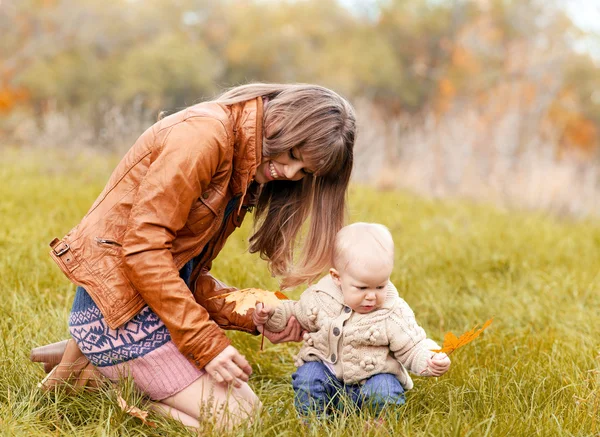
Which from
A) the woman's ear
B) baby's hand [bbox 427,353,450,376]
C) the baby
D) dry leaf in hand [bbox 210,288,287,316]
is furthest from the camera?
dry leaf in hand [bbox 210,288,287,316]

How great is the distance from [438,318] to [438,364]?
1585 millimetres

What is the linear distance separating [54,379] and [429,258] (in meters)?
2.76

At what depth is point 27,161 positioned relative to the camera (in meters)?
7.14

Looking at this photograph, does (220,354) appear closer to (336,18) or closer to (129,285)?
(129,285)

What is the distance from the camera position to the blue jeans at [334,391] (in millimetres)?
2295

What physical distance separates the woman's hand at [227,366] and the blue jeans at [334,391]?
0.83ft

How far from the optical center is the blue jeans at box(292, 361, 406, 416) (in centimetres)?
229

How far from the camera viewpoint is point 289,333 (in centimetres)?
250

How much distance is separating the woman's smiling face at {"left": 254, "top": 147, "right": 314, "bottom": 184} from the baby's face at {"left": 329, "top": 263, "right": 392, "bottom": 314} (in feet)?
1.30

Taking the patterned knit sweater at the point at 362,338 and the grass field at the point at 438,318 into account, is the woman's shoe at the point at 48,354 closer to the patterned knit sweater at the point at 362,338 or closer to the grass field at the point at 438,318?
the grass field at the point at 438,318

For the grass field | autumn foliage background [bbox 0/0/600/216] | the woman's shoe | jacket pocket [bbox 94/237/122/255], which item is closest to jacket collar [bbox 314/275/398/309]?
the grass field

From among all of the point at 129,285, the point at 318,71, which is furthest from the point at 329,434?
Answer: the point at 318,71

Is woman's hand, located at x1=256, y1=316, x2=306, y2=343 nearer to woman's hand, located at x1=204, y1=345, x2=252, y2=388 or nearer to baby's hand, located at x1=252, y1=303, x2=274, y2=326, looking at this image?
baby's hand, located at x1=252, y1=303, x2=274, y2=326

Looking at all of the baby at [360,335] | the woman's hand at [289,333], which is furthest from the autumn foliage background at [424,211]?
the woman's hand at [289,333]
